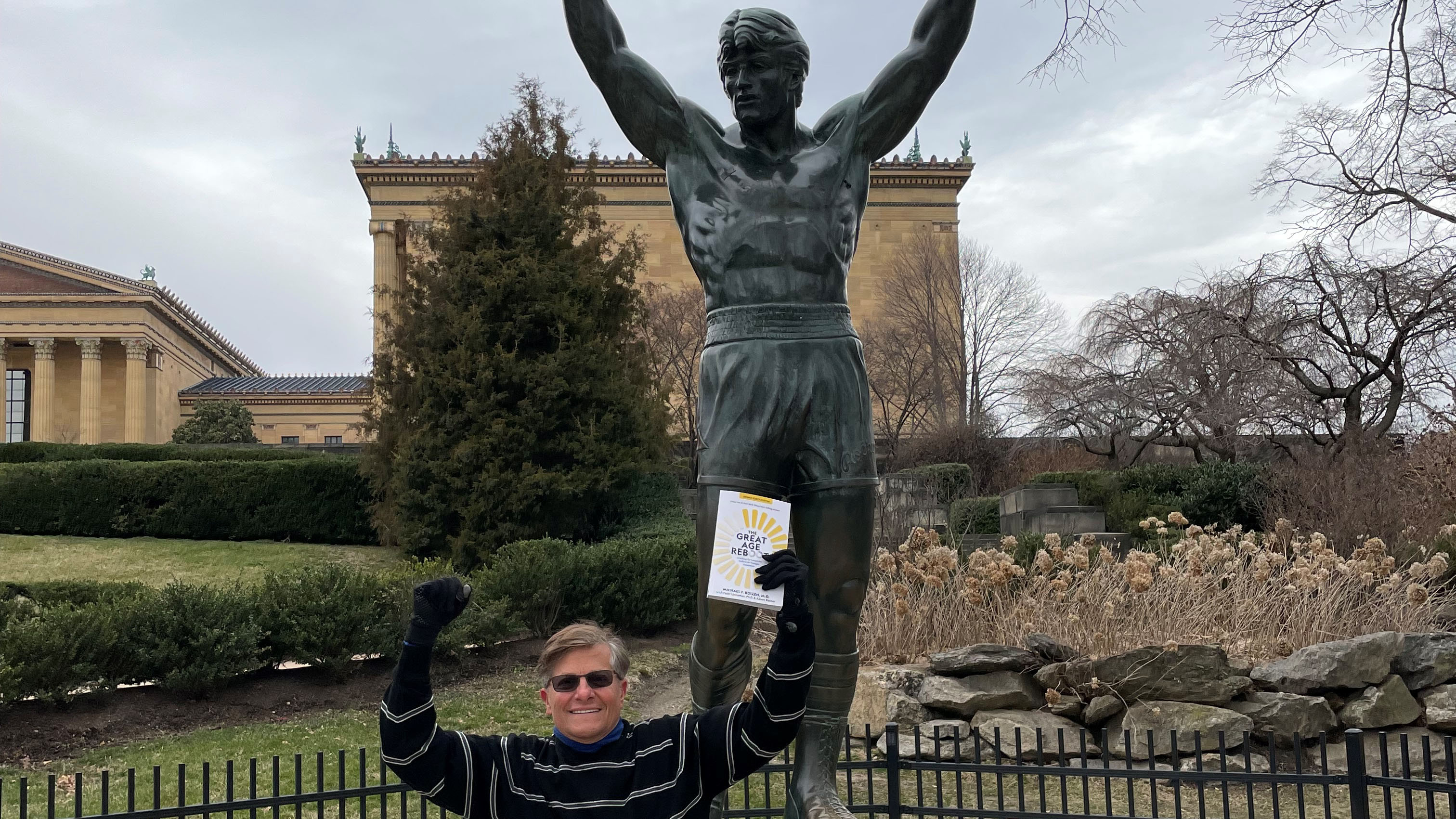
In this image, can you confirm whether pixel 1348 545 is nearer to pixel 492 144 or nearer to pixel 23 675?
pixel 23 675

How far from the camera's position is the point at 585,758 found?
2580 mm

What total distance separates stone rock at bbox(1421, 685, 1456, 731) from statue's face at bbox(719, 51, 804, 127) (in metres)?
7.04

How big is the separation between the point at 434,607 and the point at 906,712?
6.05m

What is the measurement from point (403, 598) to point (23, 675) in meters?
3.13

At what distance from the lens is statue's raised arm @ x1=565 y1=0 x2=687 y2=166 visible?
12.2ft

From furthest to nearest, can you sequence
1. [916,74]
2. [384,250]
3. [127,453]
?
[384,250] < [127,453] < [916,74]

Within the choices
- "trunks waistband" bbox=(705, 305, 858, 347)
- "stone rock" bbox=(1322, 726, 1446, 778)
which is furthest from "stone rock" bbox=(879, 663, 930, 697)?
"trunks waistband" bbox=(705, 305, 858, 347)

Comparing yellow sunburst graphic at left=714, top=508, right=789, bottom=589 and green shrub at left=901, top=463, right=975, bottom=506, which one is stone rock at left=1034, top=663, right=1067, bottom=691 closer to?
yellow sunburst graphic at left=714, top=508, right=789, bottom=589

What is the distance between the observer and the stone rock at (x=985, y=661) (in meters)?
7.84

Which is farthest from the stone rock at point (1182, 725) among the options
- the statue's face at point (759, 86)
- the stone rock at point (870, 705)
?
the statue's face at point (759, 86)

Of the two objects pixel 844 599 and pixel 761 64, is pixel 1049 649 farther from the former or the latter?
pixel 761 64

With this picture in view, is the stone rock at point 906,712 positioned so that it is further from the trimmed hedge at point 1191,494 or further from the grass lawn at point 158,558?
the grass lawn at point 158,558

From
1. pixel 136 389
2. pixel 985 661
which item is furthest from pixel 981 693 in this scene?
pixel 136 389

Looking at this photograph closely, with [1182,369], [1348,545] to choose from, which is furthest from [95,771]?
[1182,369]
